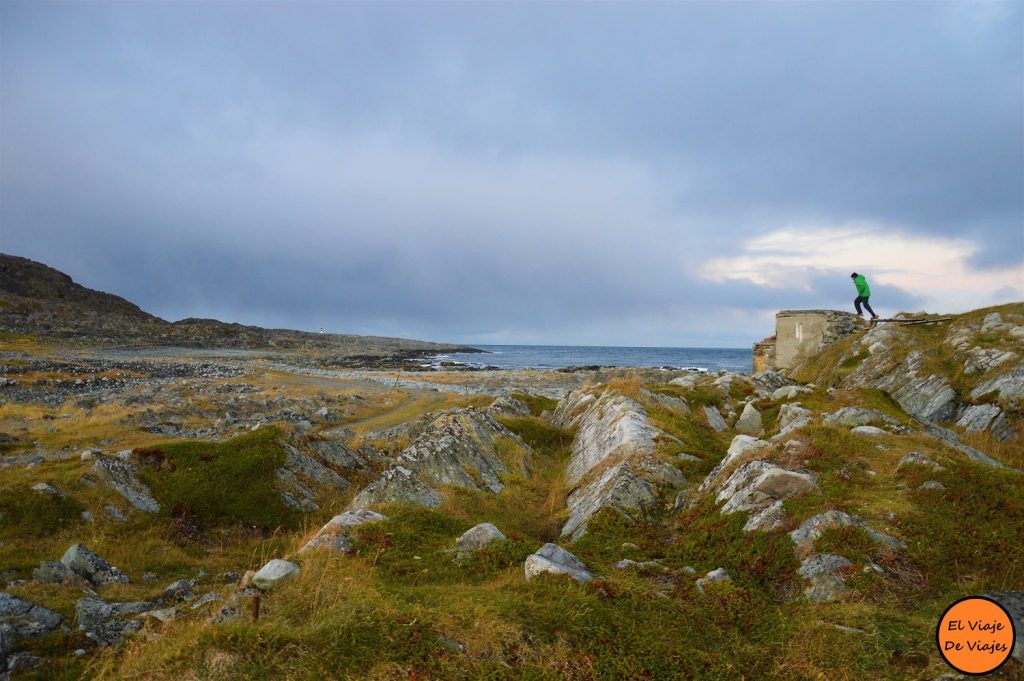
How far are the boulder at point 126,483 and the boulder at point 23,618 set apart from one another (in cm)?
528

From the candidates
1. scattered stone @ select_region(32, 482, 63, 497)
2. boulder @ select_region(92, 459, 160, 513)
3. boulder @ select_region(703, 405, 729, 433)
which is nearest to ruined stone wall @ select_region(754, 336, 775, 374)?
boulder @ select_region(703, 405, 729, 433)

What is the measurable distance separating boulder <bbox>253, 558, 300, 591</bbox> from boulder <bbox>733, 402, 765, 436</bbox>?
47.3ft

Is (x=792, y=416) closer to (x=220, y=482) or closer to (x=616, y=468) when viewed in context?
(x=616, y=468)

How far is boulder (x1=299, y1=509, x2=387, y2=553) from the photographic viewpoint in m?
8.76

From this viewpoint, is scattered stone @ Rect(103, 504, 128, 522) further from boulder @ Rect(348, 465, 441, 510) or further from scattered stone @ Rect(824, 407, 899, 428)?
scattered stone @ Rect(824, 407, 899, 428)

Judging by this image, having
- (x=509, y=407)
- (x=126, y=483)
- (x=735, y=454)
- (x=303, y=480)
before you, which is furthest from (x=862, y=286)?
(x=126, y=483)

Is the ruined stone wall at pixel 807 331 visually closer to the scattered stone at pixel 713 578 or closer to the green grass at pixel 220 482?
the scattered stone at pixel 713 578

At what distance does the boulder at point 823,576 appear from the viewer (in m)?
7.07

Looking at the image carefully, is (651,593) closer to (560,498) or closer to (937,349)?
(560,498)

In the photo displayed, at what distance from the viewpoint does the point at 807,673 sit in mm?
5680

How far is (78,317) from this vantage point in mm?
124500

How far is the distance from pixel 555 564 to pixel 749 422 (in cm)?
1258

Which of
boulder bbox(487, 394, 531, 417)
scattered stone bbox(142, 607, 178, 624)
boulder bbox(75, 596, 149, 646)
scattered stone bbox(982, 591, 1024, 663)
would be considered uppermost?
boulder bbox(487, 394, 531, 417)

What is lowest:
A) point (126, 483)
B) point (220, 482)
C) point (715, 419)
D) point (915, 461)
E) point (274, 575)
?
point (220, 482)
